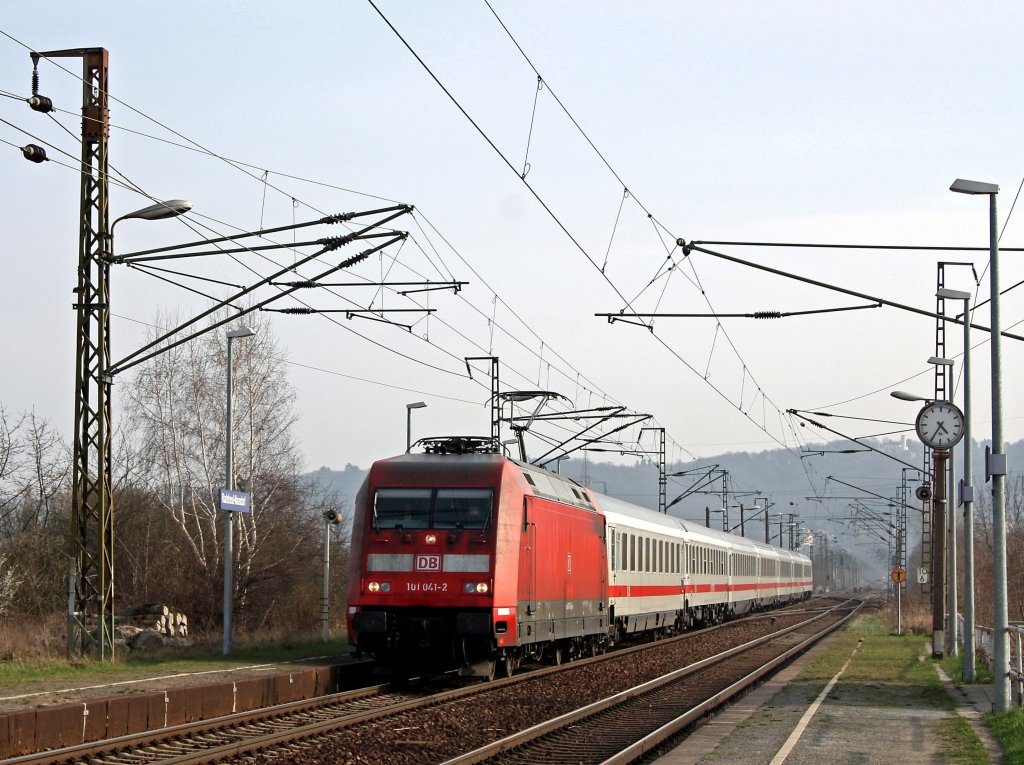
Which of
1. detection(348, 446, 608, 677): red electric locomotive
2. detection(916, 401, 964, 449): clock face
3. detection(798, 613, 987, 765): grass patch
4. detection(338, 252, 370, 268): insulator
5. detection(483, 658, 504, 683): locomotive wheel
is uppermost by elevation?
detection(338, 252, 370, 268): insulator

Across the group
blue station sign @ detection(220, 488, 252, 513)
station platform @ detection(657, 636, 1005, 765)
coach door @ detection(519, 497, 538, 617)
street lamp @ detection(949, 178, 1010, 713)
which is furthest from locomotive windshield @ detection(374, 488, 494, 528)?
street lamp @ detection(949, 178, 1010, 713)

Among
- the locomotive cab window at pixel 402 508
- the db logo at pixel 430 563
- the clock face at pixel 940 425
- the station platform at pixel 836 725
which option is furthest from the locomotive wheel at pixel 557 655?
the clock face at pixel 940 425

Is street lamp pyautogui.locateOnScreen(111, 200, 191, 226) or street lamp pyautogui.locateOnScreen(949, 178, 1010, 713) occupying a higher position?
street lamp pyautogui.locateOnScreen(111, 200, 191, 226)

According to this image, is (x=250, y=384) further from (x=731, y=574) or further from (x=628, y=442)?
(x=731, y=574)

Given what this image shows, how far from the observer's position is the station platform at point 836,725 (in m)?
13.1

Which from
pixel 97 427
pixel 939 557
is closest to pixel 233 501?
pixel 97 427

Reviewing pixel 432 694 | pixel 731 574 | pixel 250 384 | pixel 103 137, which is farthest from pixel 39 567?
pixel 731 574

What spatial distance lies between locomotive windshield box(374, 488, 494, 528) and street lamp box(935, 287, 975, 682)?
7.47m

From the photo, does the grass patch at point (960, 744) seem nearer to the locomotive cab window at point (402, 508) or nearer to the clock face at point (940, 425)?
the clock face at point (940, 425)

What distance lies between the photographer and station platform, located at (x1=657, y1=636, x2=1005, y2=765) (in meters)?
13.1

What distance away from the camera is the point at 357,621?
63.0ft

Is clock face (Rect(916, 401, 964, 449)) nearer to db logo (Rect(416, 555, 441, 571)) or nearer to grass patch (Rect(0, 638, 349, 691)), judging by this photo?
db logo (Rect(416, 555, 441, 571))

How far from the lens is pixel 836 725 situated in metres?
15.5

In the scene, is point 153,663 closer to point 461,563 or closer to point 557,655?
point 461,563
